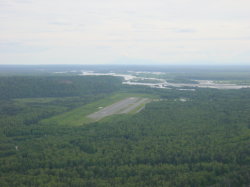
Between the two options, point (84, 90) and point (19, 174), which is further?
point (84, 90)

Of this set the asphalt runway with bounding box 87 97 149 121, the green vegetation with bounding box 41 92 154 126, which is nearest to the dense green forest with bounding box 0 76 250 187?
the green vegetation with bounding box 41 92 154 126

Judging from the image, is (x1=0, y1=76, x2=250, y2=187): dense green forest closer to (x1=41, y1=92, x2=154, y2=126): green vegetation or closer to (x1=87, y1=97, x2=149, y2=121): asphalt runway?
(x1=41, y1=92, x2=154, y2=126): green vegetation

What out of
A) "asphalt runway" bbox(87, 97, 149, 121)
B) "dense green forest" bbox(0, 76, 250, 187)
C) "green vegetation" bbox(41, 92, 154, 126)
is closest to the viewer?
"dense green forest" bbox(0, 76, 250, 187)

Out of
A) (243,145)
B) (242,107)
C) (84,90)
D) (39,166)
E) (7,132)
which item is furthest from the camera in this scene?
(84,90)

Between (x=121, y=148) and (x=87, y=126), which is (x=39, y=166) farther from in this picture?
(x=87, y=126)

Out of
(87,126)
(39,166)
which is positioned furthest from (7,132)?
(39,166)

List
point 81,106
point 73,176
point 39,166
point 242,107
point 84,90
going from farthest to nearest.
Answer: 1. point 84,90
2. point 81,106
3. point 242,107
4. point 39,166
5. point 73,176

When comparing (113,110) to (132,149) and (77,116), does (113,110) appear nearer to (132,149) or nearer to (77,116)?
(77,116)

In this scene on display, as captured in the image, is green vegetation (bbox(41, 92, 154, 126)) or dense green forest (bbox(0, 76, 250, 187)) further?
green vegetation (bbox(41, 92, 154, 126))
